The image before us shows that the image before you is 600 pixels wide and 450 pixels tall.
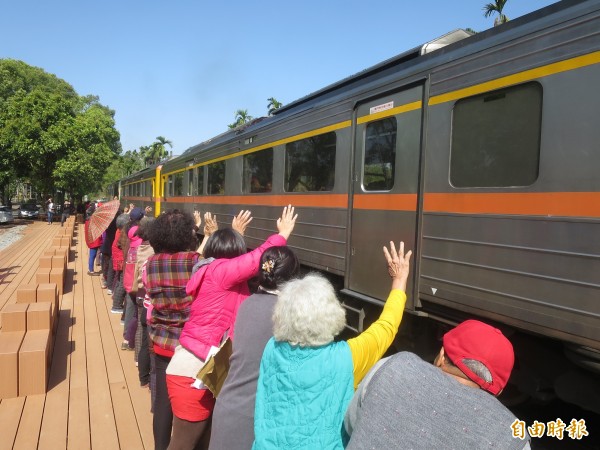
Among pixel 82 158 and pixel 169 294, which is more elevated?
pixel 82 158

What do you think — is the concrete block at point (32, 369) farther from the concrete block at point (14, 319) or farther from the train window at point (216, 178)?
the train window at point (216, 178)

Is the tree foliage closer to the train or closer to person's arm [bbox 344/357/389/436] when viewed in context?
the train

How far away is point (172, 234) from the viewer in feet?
9.77

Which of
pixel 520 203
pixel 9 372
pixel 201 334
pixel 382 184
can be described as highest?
pixel 382 184

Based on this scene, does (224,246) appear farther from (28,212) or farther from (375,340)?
(28,212)

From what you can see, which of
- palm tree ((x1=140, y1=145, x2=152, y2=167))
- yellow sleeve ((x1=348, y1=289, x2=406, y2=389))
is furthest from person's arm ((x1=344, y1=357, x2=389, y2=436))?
palm tree ((x1=140, y1=145, x2=152, y2=167))

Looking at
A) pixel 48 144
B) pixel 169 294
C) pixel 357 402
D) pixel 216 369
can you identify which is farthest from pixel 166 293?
pixel 48 144

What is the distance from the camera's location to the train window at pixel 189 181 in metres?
11.8

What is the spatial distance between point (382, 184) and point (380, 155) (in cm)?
29

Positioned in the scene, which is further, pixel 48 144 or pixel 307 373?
pixel 48 144

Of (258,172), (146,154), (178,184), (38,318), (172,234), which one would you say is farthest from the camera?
(146,154)

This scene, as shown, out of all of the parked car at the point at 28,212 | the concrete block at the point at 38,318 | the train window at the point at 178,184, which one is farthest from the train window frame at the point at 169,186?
the parked car at the point at 28,212

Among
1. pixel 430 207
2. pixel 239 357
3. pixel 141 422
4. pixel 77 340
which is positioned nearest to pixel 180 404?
pixel 239 357

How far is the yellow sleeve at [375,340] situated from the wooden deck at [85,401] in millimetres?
2364
